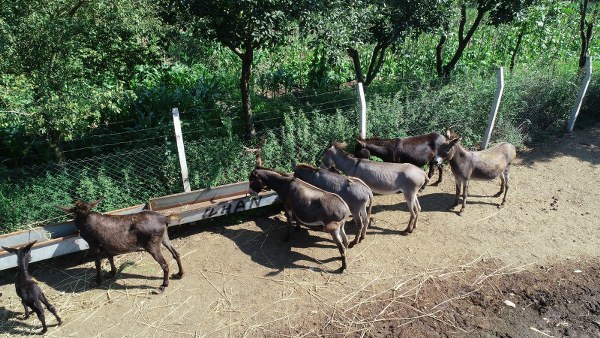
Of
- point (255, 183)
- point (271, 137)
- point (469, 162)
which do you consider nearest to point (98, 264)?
point (255, 183)

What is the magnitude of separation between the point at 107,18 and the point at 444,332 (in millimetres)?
7682

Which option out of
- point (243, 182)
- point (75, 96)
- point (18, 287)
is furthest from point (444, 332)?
point (75, 96)

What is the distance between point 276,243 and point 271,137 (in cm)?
243

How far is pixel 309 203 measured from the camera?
7113mm

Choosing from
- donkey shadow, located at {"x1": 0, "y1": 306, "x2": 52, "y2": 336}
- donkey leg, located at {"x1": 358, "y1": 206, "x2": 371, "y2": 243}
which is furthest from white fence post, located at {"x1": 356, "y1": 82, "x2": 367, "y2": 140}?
donkey shadow, located at {"x1": 0, "y1": 306, "x2": 52, "y2": 336}

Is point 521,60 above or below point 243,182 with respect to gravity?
above

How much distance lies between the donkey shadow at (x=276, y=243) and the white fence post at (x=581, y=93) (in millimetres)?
7875

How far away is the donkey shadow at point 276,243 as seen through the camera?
23.9 feet

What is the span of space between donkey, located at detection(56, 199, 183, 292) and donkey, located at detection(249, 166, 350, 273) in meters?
1.88

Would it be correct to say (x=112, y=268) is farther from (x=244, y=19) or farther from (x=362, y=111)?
(x=362, y=111)

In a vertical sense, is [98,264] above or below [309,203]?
below

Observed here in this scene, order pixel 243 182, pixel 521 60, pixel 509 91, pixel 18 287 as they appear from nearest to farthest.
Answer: pixel 18 287 → pixel 243 182 → pixel 509 91 → pixel 521 60

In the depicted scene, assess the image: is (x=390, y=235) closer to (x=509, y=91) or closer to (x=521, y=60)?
(x=509, y=91)

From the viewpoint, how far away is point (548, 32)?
16000mm
